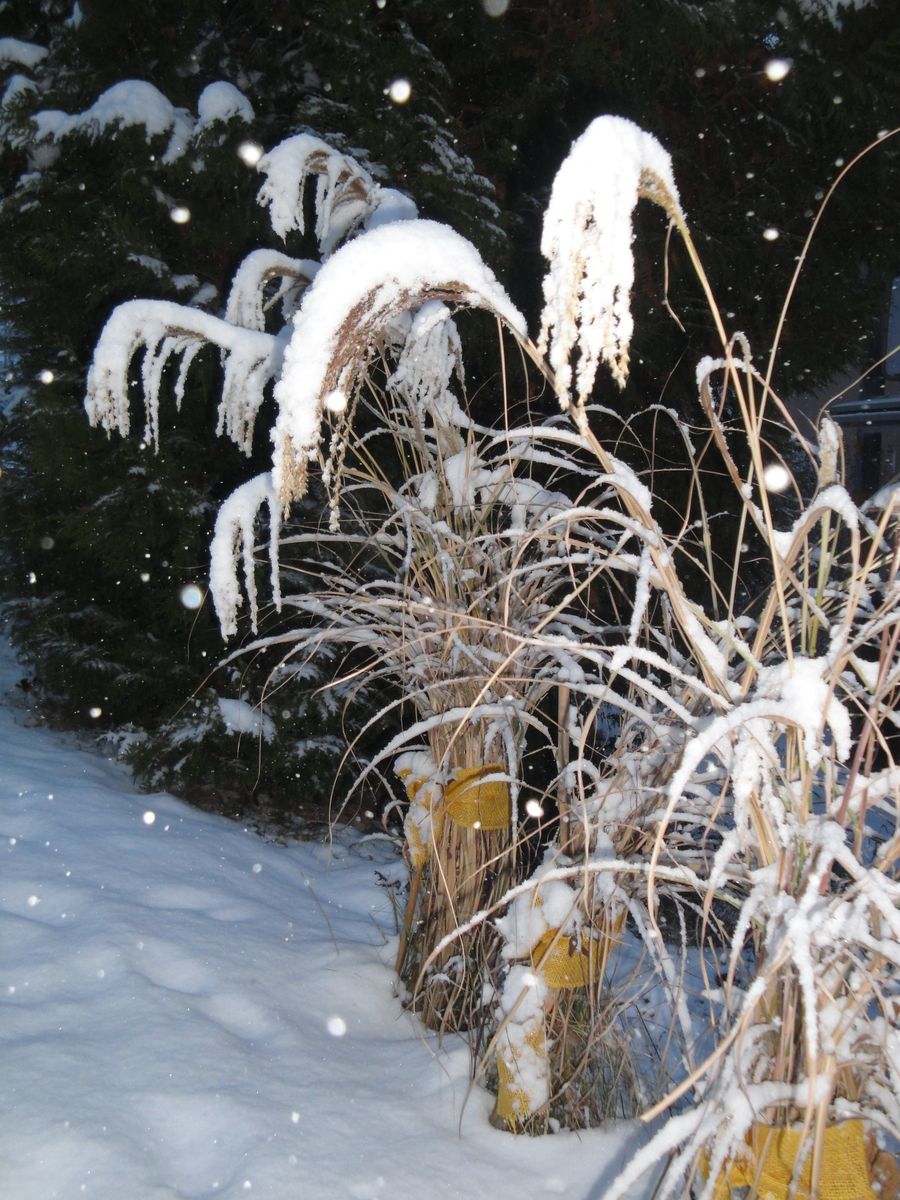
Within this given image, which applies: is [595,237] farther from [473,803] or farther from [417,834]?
[417,834]

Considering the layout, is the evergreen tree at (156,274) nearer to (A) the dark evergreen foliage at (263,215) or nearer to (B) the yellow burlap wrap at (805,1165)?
(A) the dark evergreen foliage at (263,215)

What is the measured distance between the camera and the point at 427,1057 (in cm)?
150

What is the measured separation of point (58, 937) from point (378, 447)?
2.08 m

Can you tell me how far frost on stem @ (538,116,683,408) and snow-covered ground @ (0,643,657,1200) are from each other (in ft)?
3.38

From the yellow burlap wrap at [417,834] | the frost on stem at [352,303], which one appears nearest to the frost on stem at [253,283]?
the frost on stem at [352,303]

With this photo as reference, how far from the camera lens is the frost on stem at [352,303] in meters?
1.00

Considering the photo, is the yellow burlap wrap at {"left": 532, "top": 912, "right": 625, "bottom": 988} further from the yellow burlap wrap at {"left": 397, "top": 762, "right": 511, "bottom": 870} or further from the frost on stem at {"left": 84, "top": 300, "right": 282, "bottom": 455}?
the frost on stem at {"left": 84, "top": 300, "right": 282, "bottom": 455}

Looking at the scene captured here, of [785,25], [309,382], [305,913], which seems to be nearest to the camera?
[309,382]

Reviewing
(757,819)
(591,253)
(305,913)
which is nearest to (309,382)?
(591,253)

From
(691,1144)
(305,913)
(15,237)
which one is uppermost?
(15,237)

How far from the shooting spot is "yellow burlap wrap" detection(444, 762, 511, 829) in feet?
5.02

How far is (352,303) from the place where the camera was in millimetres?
992

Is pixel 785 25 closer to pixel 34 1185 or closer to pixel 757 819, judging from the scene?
pixel 757 819

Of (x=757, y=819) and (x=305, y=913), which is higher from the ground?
(x=757, y=819)
